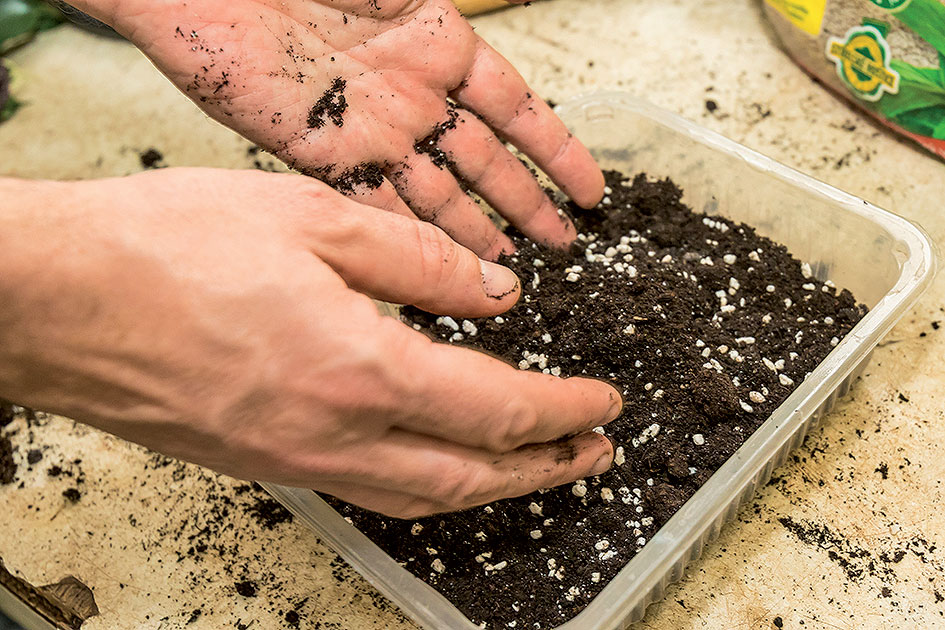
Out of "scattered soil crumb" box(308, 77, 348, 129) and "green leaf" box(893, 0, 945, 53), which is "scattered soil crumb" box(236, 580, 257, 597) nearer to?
"scattered soil crumb" box(308, 77, 348, 129)

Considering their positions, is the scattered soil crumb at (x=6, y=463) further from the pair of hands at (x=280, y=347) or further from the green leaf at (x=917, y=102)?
the green leaf at (x=917, y=102)

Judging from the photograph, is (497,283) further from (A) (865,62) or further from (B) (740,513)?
(A) (865,62)

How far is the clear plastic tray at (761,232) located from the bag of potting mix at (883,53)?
324mm

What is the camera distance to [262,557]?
3.67 ft

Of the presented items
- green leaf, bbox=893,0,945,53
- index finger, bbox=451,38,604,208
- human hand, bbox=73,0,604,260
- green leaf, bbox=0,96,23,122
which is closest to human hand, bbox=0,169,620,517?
human hand, bbox=73,0,604,260

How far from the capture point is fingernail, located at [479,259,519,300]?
0.87 m

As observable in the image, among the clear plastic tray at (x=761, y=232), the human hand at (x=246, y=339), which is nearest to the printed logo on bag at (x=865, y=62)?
the clear plastic tray at (x=761, y=232)

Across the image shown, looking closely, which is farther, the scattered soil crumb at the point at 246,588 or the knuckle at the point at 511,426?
the scattered soil crumb at the point at 246,588

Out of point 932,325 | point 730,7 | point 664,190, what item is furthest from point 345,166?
point 730,7

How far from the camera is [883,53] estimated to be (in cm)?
135

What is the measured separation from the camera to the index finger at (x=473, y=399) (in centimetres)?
72

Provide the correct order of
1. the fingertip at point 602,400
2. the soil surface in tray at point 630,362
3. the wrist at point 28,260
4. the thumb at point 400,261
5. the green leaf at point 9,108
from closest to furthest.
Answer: the wrist at point 28,260, the thumb at point 400,261, the fingertip at point 602,400, the soil surface in tray at point 630,362, the green leaf at point 9,108

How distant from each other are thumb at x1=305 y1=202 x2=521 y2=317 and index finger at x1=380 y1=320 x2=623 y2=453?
7 centimetres

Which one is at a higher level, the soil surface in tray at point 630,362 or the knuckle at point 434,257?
the knuckle at point 434,257
